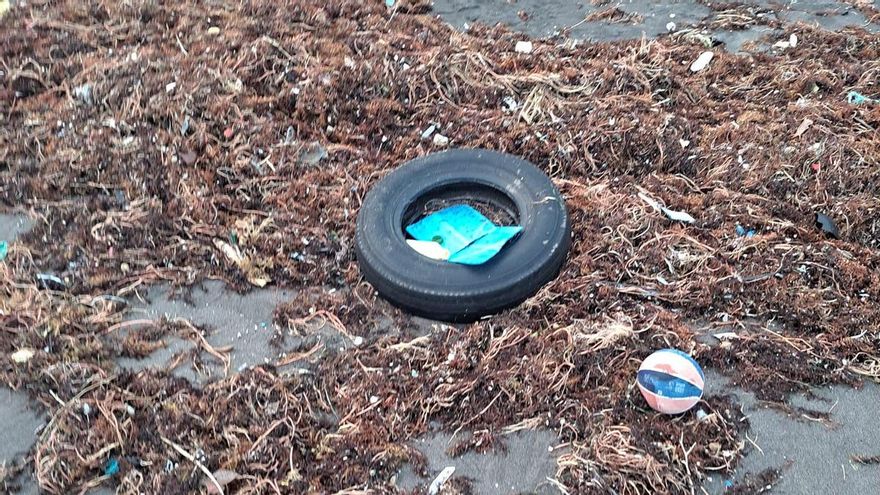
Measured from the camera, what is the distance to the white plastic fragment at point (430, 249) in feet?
12.3

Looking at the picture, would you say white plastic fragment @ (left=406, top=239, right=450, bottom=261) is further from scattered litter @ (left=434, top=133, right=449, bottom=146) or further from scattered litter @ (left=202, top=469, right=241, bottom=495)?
scattered litter @ (left=202, top=469, right=241, bottom=495)

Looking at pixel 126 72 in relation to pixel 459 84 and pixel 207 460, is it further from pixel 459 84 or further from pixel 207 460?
pixel 207 460

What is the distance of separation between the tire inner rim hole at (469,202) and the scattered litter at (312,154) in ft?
2.67

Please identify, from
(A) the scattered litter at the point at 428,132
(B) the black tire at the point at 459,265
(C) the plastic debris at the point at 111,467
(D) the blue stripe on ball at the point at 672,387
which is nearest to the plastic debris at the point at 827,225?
(B) the black tire at the point at 459,265

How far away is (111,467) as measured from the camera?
3027 millimetres

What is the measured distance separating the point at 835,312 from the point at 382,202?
2214mm

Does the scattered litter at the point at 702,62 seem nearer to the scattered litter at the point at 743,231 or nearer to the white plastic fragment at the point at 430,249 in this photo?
the scattered litter at the point at 743,231

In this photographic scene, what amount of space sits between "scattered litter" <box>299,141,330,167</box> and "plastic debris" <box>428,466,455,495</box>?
2.16 m

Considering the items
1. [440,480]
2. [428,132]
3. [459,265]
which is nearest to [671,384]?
[440,480]

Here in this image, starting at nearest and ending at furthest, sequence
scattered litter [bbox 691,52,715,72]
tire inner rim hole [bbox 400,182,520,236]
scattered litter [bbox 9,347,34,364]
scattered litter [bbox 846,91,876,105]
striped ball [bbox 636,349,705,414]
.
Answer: striped ball [bbox 636,349,705,414], scattered litter [bbox 9,347,34,364], tire inner rim hole [bbox 400,182,520,236], scattered litter [bbox 846,91,876,105], scattered litter [bbox 691,52,715,72]

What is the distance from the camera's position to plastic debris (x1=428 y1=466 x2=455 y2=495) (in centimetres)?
295

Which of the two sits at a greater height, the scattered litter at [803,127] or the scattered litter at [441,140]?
the scattered litter at [441,140]

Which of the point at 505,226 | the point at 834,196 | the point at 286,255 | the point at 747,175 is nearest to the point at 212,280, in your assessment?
the point at 286,255

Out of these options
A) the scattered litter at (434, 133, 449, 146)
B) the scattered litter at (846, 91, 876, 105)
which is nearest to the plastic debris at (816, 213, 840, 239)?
the scattered litter at (846, 91, 876, 105)
